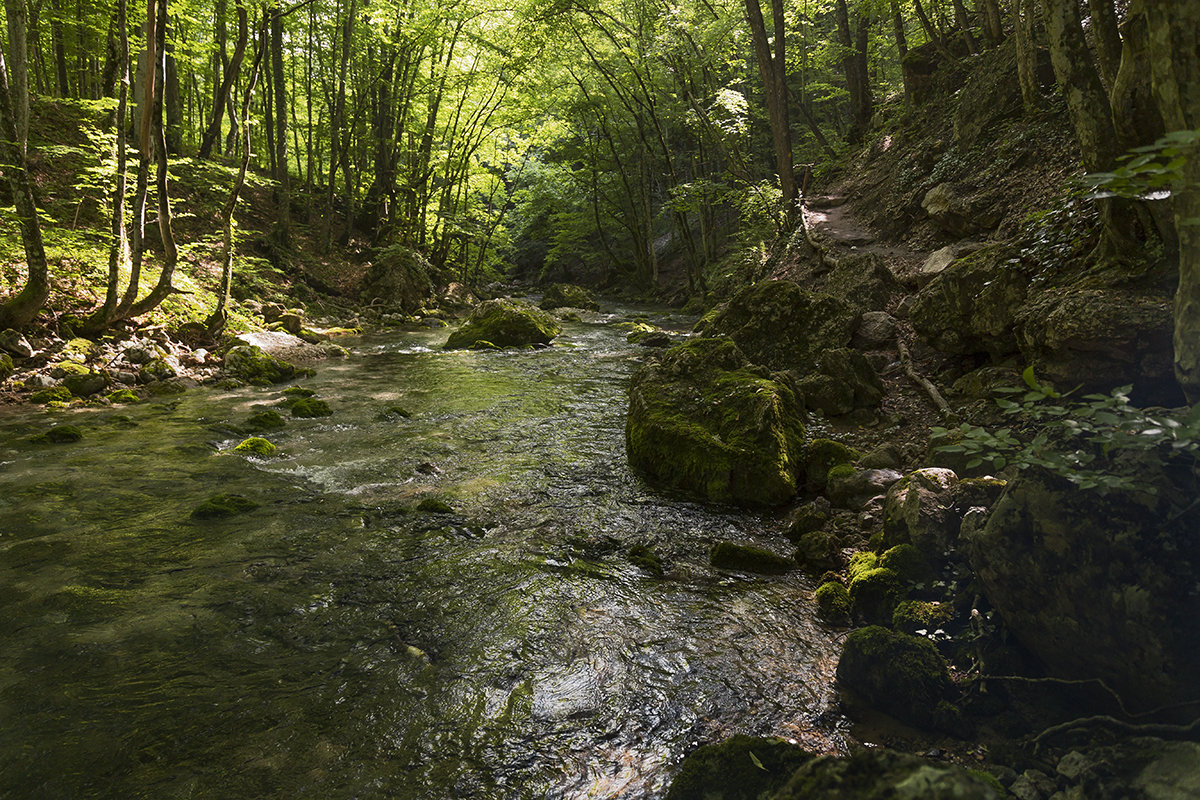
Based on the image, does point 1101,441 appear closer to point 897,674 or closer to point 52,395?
point 897,674

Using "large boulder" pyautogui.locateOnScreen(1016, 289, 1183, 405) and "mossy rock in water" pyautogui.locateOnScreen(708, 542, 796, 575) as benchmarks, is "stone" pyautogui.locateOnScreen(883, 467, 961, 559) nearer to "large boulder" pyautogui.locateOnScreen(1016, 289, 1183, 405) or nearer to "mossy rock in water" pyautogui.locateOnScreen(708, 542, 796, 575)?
"mossy rock in water" pyautogui.locateOnScreen(708, 542, 796, 575)

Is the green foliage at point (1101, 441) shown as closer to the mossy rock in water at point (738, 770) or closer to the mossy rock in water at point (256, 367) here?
the mossy rock in water at point (738, 770)

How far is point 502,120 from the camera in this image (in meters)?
27.2

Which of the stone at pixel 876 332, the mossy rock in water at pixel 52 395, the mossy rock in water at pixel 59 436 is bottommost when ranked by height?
the mossy rock in water at pixel 59 436

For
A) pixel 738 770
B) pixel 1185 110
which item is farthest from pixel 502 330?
pixel 738 770

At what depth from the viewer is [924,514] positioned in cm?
417

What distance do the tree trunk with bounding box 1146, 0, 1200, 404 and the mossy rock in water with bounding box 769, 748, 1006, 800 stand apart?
2.89 m

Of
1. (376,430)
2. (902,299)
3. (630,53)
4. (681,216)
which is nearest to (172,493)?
(376,430)

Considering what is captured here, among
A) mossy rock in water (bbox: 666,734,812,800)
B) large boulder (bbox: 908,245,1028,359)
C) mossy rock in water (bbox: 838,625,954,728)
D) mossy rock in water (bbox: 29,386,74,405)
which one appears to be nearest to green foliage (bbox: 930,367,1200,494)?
mossy rock in water (bbox: 838,625,954,728)

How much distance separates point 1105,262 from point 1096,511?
3207 millimetres

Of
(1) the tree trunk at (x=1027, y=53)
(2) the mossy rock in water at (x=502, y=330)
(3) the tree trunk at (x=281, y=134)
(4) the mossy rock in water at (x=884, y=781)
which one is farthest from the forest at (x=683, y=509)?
(3) the tree trunk at (x=281, y=134)

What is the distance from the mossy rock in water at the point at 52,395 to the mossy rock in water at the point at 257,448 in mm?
3971

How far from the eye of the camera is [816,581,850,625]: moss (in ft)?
13.6

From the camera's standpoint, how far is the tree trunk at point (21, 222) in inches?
360
